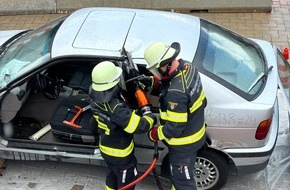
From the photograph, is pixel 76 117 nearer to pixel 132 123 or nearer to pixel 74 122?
pixel 74 122

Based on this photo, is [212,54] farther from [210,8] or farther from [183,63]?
[210,8]

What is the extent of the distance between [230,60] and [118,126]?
1403 mm

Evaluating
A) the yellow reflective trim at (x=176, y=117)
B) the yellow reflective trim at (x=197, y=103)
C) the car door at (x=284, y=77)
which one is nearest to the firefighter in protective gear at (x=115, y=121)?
the yellow reflective trim at (x=176, y=117)

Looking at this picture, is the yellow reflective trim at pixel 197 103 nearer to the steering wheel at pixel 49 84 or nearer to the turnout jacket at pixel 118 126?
the turnout jacket at pixel 118 126

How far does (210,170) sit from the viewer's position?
14.0 feet

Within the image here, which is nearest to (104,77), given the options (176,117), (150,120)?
(150,120)

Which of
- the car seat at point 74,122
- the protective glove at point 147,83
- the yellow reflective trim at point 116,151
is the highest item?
the protective glove at point 147,83

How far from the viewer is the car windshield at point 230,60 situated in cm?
403

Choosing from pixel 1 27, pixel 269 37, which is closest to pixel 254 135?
pixel 269 37

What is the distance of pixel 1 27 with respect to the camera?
27.3 feet

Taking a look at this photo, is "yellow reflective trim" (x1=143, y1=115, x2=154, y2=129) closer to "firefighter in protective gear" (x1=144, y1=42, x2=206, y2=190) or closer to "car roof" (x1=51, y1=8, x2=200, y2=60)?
"firefighter in protective gear" (x1=144, y1=42, x2=206, y2=190)

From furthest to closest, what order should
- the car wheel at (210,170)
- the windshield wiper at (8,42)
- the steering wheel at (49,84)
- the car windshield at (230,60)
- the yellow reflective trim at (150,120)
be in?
1. the windshield wiper at (8,42)
2. the steering wheel at (49,84)
3. the car wheel at (210,170)
4. the car windshield at (230,60)
5. the yellow reflective trim at (150,120)

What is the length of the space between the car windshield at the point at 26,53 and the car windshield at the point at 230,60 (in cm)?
153

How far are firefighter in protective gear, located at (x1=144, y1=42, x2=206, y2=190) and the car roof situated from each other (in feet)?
1.65
